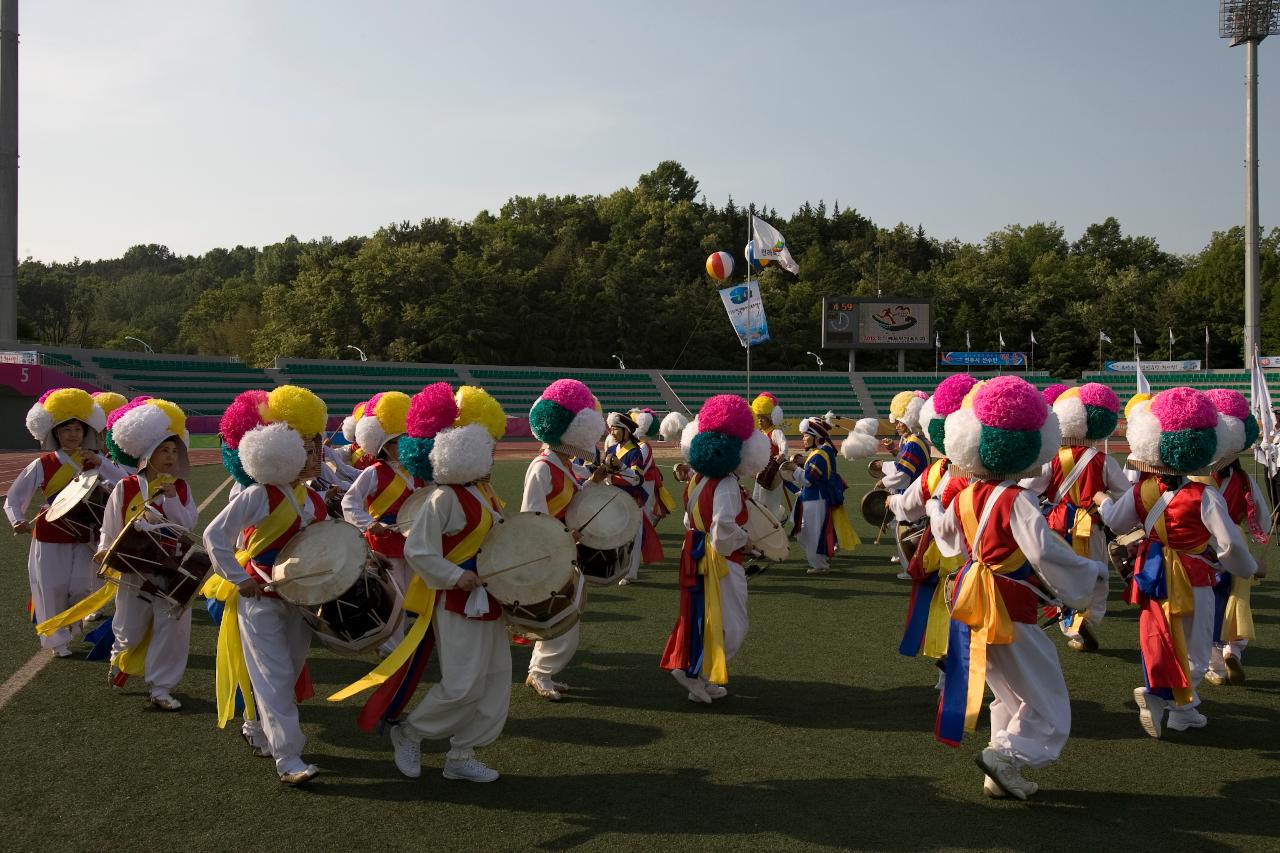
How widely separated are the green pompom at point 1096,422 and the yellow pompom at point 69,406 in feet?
24.6

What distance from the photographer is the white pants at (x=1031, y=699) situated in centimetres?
454

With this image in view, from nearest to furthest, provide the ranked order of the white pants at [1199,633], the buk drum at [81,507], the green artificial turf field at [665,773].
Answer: the green artificial turf field at [665,773] → the white pants at [1199,633] → the buk drum at [81,507]

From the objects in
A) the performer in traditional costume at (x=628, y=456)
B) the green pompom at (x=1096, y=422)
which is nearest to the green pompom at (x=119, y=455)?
the performer in traditional costume at (x=628, y=456)

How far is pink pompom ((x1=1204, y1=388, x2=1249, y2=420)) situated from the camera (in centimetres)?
678

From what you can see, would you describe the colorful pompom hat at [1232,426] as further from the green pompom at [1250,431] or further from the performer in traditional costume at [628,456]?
the performer in traditional costume at [628,456]

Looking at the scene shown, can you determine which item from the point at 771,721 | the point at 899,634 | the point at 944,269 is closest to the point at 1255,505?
the point at 899,634

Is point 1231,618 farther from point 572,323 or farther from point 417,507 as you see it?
point 572,323

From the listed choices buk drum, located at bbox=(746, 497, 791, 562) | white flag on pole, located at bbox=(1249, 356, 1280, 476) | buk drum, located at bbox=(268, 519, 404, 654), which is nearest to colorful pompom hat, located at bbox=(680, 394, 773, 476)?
buk drum, located at bbox=(746, 497, 791, 562)

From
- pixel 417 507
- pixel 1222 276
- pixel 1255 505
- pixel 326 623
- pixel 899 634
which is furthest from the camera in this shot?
pixel 1222 276

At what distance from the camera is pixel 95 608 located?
6254 mm

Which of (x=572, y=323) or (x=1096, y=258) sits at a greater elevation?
(x=1096, y=258)

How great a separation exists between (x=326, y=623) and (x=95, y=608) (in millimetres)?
2376

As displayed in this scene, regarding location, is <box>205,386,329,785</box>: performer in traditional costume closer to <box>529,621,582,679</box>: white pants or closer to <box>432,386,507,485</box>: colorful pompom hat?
<box>432,386,507,485</box>: colorful pompom hat

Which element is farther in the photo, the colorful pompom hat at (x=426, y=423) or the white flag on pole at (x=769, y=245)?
the white flag on pole at (x=769, y=245)
